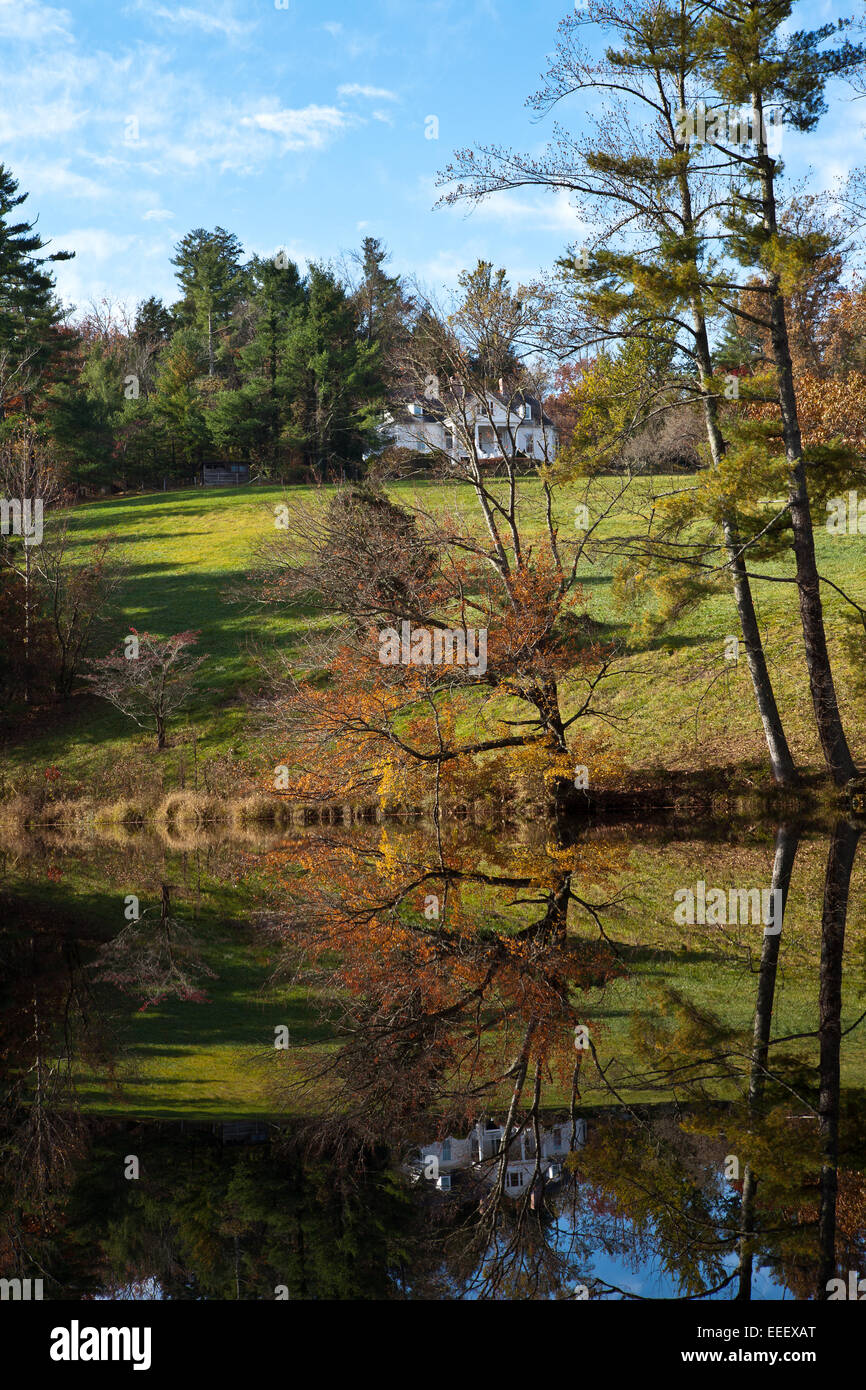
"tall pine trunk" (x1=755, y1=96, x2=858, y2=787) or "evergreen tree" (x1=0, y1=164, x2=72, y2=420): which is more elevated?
"evergreen tree" (x1=0, y1=164, x2=72, y2=420)

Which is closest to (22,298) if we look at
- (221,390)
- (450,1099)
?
(221,390)

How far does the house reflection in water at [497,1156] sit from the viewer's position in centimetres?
447

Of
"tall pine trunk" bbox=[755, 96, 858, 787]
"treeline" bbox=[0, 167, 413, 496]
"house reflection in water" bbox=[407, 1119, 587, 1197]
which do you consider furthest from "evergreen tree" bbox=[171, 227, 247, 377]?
"house reflection in water" bbox=[407, 1119, 587, 1197]

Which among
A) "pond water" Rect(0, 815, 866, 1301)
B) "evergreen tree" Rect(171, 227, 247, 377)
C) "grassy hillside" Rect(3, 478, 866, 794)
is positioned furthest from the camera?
"evergreen tree" Rect(171, 227, 247, 377)

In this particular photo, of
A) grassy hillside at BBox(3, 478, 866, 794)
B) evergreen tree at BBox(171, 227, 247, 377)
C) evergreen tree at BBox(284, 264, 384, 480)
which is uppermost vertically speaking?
evergreen tree at BBox(171, 227, 247, 377)

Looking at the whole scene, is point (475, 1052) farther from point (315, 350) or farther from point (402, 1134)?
point (315, 350)

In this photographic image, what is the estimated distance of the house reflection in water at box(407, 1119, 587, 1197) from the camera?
4473 millimetres

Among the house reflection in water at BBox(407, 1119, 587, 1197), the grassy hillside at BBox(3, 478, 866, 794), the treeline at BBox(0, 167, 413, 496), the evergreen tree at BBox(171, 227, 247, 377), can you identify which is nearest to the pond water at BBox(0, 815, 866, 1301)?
the house reflection in water at BBox(407, 1119, 587, 1197)

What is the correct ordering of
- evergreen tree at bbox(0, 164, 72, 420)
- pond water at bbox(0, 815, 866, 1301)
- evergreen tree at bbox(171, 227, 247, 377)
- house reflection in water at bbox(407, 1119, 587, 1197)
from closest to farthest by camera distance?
1. pond water at bbox(0, 815, 866, 1301)
2. house reflection in water at bbox(407, 1119, 587, 1197)
3. evergreen tree at bbox(0, 164, 72, 420)
4. evergreen tree at bbox(171, 227, 247, 377)

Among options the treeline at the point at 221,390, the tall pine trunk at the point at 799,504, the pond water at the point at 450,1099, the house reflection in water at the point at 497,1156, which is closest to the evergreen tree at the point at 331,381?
the treeline at the point at 221,390

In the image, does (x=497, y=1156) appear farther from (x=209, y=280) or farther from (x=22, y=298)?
Answer: (x=209, y=280)

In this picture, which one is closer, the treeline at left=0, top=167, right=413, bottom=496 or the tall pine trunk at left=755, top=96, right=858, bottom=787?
the tall pine trunk at left=755, top=96, right=858, bottom=787

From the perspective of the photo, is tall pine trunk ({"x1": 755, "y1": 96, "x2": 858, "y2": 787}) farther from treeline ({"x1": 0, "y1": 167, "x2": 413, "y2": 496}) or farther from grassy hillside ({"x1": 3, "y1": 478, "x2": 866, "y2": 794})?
treeline ({"x1": 0, "y1": 167, "x2": 413, "y2": 496})

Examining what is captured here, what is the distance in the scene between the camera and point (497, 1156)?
4.74 m
